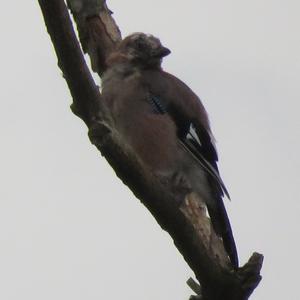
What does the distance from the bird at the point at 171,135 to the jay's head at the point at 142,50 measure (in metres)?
0.54

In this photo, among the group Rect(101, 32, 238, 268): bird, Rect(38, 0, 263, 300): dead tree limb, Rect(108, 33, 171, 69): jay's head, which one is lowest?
Rect(38, 0, 263, 300): dead tree limb

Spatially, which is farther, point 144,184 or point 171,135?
point 171,135

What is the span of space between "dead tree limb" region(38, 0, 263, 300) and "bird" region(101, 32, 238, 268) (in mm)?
1119

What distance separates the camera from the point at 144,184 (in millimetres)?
5062

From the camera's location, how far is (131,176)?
501 centimetres

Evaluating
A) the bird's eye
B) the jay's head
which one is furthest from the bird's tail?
the bird's eye

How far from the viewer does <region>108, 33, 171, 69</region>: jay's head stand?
26.4 ft

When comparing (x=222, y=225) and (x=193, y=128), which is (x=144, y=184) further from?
(x=193, y=128)

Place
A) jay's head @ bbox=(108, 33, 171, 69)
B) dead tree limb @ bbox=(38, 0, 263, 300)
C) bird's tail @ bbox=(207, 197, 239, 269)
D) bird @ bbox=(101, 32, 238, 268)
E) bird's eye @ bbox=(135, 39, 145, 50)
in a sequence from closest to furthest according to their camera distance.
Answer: dead tree limb @ bbox=(38, 0, 263, 300) < bird's tail @ bbox=(207, 197, 239, 269) < bird @ bbox=(101, 32, 238, 268) < jay's head @ bbox=(108, 33, 171, 69) < bird's eye @ bbox=(135, 39, 145, 50)

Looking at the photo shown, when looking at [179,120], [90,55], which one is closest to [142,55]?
[90,55]

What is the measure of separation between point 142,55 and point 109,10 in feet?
1.67

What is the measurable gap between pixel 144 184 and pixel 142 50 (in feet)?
11.1

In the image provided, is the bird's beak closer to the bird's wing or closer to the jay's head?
the jay's head

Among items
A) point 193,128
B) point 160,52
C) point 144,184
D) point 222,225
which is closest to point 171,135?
point 193,128
